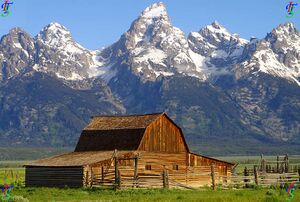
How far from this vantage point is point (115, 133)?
6975 centimetres

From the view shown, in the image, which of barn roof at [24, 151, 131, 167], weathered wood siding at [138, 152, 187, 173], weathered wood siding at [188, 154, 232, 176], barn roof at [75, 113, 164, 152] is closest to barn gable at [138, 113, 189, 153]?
weathered wood siding at [138, 152, 187, 173]

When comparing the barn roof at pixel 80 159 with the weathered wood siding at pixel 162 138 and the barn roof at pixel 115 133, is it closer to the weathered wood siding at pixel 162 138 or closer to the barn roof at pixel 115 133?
the barn roof at pixel 115 133

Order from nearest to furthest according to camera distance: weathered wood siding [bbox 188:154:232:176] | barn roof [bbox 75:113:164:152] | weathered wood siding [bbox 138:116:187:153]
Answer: barn roof [bbox 75:113:164:152] → weathered wood siding [bbox 138:116:187:153] → weathered wood siding [bbox 188:154:232:176]

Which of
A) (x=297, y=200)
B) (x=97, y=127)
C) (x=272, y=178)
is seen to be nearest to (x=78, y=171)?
(x=97, y=127)

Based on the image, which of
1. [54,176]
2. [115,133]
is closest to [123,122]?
[115,133]

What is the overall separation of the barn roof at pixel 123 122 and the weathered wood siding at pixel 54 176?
27.5 ft

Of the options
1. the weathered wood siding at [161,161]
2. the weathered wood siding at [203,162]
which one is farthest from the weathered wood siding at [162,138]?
the weathered wood siding at [203,162]

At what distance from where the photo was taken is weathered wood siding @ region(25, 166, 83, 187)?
62.3 m

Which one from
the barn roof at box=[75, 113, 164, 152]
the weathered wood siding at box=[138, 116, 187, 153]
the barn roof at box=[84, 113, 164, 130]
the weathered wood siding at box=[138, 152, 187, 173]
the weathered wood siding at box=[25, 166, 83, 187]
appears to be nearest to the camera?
the weathered wood siding at box=[25, 166, 83, 187]

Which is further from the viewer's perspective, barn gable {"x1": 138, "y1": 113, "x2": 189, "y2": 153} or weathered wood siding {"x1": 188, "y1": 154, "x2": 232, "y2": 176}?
weathered wood siding {"x1": 188, "y1": 154, "x2": 232, "y2": 176}

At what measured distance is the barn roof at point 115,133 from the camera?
2672 inches

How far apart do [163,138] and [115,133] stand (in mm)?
4959

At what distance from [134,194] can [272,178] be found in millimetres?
18160

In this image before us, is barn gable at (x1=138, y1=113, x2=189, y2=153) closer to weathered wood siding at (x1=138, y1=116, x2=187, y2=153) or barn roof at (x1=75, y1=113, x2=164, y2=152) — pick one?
weathered wood siding at (x1=138, y1=116, x2=187, y2=153)
